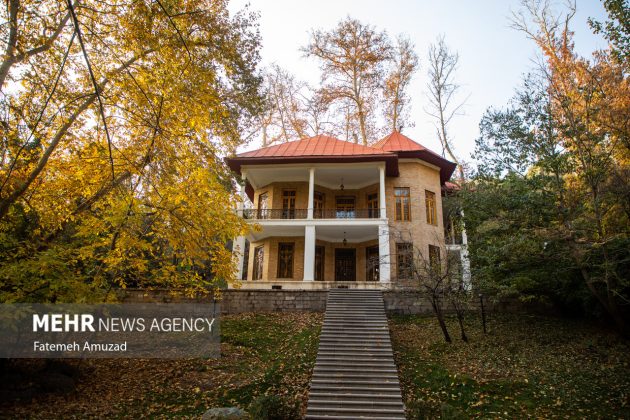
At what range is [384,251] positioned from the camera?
18.2 m

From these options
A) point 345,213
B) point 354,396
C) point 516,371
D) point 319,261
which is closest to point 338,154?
point 345,213

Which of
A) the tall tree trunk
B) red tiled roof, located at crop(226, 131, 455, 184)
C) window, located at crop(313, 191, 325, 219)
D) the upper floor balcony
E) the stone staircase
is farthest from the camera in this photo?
window, located at crop(313, 191, 325, 219)

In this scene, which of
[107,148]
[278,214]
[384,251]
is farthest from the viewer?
[278,214]

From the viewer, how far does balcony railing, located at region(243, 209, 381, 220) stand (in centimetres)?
2061

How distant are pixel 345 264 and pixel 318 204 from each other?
144 inches

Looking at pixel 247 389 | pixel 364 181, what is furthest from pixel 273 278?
pixel 247 389

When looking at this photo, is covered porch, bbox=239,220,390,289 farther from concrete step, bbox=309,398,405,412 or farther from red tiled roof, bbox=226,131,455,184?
concrete step, bbox=309,398,405,412

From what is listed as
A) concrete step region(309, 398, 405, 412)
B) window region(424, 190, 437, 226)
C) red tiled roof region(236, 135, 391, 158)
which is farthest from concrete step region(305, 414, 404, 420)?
window region(424, 190, 437, 226)

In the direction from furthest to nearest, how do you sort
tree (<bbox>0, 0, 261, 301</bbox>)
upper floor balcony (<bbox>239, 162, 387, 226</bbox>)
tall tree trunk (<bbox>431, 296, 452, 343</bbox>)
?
upper floor balcony (<bbox>239, 162, 387, 226</bbox>), tall tree trunk (<bbox>431, 296, 452, 343</bbox>), tree (<bbox>0, 0, 261, 301</bbox>)

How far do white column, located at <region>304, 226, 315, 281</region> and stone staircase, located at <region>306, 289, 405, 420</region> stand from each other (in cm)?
295

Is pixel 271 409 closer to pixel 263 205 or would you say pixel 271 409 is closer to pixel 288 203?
pixel 288 203

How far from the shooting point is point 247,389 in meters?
9.60

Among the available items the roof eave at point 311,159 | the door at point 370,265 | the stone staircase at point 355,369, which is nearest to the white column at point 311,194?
the roof eave at point 311,159

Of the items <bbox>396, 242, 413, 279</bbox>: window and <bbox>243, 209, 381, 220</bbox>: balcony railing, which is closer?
<bbox>396, 242, 413, 279</bbox>: window
